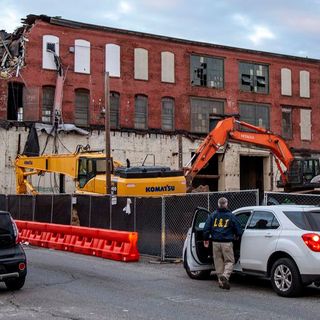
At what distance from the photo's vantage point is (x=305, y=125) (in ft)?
155

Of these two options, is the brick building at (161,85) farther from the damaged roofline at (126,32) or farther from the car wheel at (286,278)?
the car wheel at (286,278)

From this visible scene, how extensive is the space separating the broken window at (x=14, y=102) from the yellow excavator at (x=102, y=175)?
8.43m

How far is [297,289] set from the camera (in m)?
9.94

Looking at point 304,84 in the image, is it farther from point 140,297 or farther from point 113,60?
point 140,297

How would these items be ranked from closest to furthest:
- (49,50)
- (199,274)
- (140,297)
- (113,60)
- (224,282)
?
(140,297) → (224,282) → (199,274) → (49,50) → (113,60)

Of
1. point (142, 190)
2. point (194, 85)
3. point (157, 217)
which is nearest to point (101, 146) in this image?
point (194, 85)

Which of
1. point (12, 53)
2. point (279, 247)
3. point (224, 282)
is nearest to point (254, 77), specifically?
point (12, 53)

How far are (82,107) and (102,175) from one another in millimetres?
14655

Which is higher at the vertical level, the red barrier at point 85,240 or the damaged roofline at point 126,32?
the damaged roofline at point 126,32

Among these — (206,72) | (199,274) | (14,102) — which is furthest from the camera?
(206,72)

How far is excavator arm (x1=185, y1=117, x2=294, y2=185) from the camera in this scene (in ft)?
88.4

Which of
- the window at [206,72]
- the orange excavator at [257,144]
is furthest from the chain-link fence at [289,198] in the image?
the window at [206,72]

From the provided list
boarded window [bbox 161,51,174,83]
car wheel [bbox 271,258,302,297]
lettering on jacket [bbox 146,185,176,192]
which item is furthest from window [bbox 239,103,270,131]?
car wheel [bbox 271,258,302,297]

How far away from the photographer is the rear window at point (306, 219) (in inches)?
402
